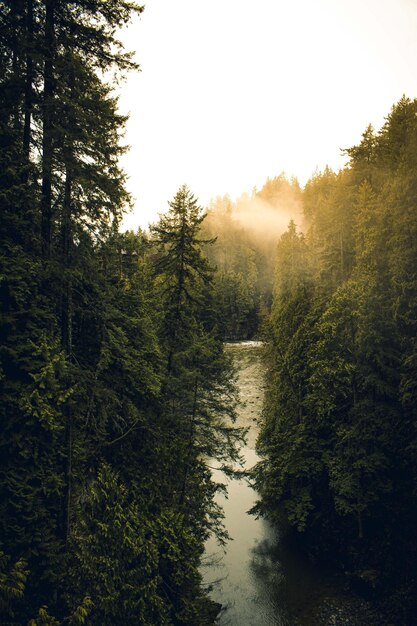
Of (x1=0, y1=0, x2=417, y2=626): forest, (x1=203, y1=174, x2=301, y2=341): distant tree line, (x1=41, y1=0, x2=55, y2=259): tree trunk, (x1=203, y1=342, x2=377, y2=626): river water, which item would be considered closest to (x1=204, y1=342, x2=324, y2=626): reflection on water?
(x1=203, y1=342, x2=377, y2=626): river water

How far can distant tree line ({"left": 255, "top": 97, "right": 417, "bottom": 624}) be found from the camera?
Answer: 16859 mm

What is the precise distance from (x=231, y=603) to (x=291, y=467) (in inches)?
267

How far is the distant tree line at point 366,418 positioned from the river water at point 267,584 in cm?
130

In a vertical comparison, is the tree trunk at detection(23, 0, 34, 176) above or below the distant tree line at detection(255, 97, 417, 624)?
above

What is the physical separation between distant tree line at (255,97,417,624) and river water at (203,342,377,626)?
1.30m

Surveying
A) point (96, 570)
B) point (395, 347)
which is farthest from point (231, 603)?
point (395, 347)

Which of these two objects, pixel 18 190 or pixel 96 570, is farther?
pixel 18 190

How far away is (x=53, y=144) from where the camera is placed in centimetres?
863

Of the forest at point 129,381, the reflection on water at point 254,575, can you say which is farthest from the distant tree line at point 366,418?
the reflection on water at point 254,575

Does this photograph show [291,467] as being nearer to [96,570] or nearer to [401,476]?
[401,476]

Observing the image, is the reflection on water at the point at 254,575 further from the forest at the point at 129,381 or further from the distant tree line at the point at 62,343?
the distant tree line at the point at 62,343

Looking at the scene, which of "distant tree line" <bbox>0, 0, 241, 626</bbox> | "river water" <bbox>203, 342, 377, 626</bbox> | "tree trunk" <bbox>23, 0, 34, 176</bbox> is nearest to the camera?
"distant tree line" <bbox>0, 0, 241, 626</bbox>

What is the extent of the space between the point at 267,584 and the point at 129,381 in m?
12.4

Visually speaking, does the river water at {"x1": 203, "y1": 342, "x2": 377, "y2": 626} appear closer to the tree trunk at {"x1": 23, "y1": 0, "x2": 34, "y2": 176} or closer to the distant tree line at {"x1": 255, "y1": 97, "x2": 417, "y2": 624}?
the distant tree line at {"x1": 255, "y1": 97, "x2": 417, "y2": 624}
